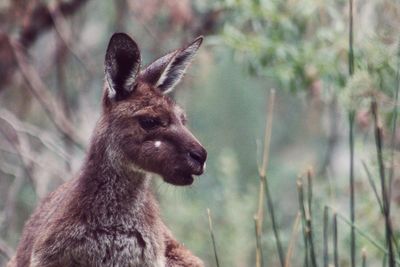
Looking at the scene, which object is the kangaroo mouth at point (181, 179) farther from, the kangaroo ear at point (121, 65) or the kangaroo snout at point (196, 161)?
the kangaroo ear at point (121, 65)

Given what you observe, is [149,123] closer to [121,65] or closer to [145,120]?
[145,120]

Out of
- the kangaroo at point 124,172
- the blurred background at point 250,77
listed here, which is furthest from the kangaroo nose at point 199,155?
the blurred background at point 250,77

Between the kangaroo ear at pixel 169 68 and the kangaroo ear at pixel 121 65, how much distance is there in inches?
4.9

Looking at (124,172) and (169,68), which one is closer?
(124,172)

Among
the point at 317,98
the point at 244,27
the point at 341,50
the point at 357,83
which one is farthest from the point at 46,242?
the point at 244,27

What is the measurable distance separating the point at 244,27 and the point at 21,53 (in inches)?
87.8

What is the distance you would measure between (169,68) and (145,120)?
307 mm

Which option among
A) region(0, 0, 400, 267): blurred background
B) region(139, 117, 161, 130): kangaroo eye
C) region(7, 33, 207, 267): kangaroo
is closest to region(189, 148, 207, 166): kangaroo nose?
region(7, 33, 207, 267): kangaroo

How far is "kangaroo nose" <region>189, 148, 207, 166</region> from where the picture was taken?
430 centimetres

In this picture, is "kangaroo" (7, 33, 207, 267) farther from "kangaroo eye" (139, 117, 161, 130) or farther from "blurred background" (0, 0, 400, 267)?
"blurred background" (0, 0, 400, 267)

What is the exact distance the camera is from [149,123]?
14.7 feet

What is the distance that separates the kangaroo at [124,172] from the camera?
4340 mm

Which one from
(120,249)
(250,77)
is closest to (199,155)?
(120,249)

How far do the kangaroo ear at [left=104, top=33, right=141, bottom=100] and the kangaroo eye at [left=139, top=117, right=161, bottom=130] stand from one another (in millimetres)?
159
